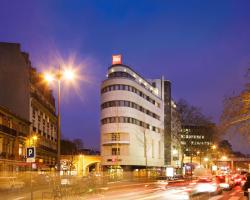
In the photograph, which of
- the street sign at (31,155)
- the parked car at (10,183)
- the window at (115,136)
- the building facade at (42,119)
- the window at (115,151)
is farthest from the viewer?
the window at (115,136)

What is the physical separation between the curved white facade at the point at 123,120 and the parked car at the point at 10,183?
2223 inches

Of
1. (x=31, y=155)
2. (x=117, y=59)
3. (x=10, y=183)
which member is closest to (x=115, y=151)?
(x=117, y=59)

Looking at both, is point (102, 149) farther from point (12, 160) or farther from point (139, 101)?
point (12, 160)

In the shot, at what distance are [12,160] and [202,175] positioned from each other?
4341 centimetres

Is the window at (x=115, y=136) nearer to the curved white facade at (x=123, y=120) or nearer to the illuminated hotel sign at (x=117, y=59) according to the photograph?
the curved white facade at (x=123, y=120)

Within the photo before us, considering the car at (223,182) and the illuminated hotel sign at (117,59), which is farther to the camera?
the illuminated hotel sign at (117,59)

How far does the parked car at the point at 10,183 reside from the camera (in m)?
46.2

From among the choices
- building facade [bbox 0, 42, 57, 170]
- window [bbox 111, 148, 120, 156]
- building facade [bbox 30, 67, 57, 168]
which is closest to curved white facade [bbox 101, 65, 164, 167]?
window [bbox 111, 148, 120, 156]

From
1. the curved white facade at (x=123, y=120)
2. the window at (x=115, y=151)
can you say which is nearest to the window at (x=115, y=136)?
the curved white facade at (x=123, y=120)

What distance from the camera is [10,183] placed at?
1868 inches

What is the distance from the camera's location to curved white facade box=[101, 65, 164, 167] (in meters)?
105

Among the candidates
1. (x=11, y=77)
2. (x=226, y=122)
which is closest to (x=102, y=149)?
(x=11, y=77)

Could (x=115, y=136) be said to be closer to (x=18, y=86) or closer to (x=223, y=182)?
(x=18, y=86)

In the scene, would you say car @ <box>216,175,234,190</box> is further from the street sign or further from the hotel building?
the hotel building
